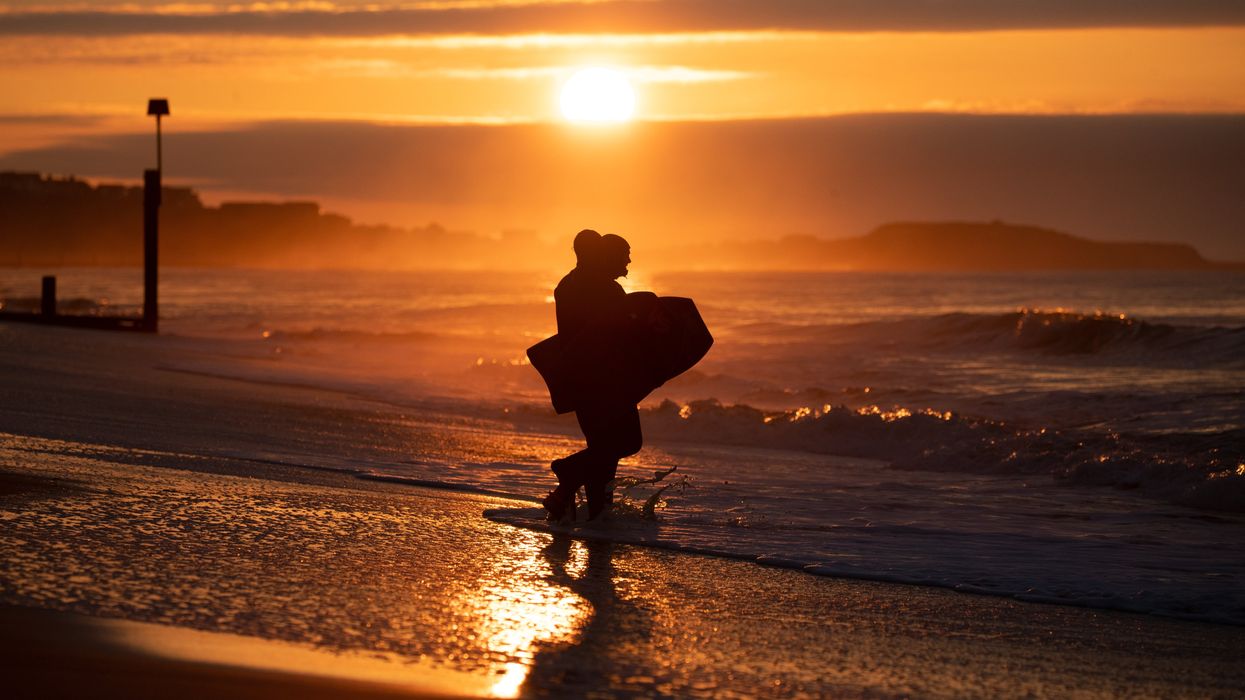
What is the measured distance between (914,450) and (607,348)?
21.7 ft

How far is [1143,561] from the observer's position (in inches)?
281

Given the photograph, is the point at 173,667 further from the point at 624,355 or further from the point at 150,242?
the point at 150,242

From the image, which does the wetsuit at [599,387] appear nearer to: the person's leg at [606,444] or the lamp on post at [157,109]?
the person's leg at [606,444]

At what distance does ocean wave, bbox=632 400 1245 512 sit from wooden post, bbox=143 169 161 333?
19745 millimetres

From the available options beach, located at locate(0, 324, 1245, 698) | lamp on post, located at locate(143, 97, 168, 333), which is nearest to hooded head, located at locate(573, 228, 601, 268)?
beach, located at locate(0, 324, 1245, 698)

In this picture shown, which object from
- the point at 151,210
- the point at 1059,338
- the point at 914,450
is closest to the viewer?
the point at 914,450

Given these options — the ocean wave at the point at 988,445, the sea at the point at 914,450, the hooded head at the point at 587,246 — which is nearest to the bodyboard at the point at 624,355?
the hooded head at the point at 587,246

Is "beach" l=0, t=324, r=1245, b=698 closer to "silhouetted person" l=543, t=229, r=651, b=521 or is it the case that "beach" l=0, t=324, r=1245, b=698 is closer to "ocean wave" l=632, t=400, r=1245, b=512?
"silhouetted person" l=543, t=229, r=651, b=521

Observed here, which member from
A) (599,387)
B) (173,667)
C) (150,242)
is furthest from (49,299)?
(173,667)

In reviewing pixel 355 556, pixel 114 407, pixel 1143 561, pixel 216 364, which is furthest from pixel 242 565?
pixel 216 364

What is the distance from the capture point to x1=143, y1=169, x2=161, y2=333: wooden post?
31062mm

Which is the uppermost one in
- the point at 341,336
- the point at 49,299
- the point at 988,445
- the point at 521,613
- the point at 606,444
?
the point at 49,299

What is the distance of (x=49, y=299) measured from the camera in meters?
31.7

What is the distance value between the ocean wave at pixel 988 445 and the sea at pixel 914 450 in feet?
0.10
